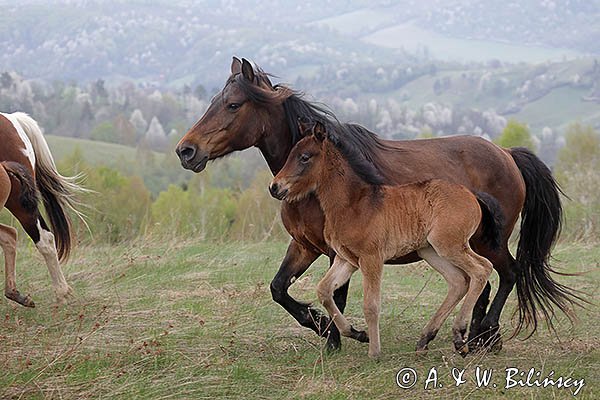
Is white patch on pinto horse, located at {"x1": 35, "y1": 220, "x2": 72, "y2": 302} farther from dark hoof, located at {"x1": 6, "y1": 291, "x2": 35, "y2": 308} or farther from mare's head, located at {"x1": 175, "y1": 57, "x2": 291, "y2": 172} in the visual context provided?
mare's head, located at {"x1": 175, "y1": 57, "x2": 291, "y2": 172}

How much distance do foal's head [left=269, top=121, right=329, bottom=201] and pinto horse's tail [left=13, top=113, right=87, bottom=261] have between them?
3.28m

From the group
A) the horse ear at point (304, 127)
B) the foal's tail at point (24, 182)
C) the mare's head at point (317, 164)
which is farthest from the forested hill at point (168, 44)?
the mare's head at point (317, 164)

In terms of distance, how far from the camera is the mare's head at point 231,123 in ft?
19.2

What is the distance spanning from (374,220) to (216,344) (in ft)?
4.56

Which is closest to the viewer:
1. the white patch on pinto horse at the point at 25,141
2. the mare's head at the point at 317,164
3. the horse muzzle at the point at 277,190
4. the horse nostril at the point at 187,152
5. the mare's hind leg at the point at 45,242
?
the horse muzzle at the point at 277,190

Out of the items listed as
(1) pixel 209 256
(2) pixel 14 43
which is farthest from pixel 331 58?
(1) pixel 209 256

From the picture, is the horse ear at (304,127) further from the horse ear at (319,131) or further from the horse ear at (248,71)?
the horse ear at (248,71)

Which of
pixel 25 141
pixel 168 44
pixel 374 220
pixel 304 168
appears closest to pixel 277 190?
pixel 304 168

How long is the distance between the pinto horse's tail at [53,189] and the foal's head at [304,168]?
10.8ft

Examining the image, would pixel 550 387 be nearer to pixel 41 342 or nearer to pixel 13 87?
pixel 41 342

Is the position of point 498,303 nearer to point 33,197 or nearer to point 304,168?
point 304,168

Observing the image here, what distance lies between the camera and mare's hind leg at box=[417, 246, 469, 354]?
18.4 ft

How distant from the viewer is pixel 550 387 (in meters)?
4.85

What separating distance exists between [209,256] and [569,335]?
4.70 meters
